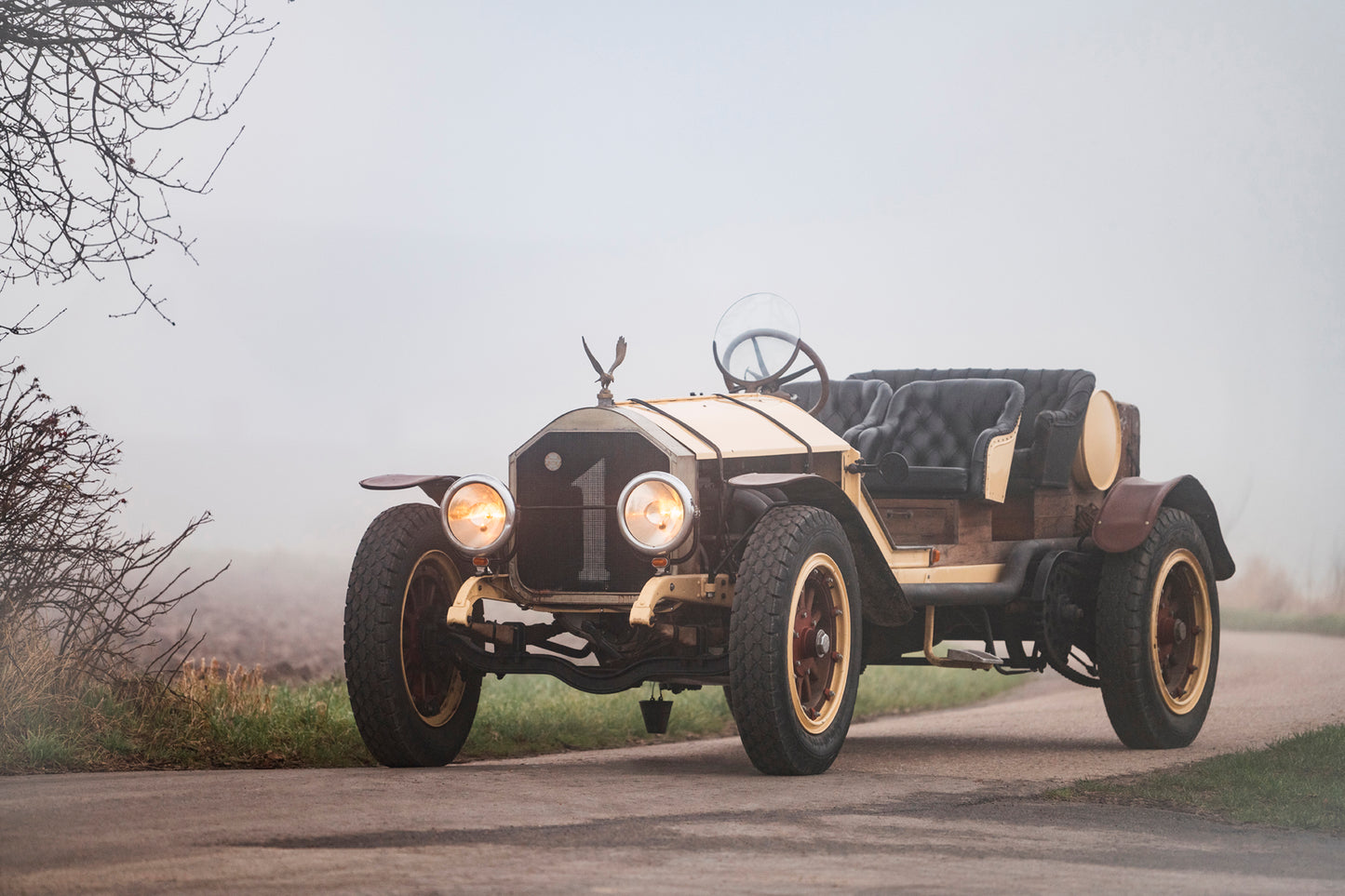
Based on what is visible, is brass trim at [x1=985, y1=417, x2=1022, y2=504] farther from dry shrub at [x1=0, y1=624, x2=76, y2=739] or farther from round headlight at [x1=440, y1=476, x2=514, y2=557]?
dry shrub at [x1=0, y1=624, x2=76, y2=739]

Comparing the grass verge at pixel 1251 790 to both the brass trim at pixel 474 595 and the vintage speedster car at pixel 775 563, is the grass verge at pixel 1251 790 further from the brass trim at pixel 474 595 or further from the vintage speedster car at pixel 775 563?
the brass trim at pixel 474 595

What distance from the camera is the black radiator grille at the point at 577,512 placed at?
7324 millimetres

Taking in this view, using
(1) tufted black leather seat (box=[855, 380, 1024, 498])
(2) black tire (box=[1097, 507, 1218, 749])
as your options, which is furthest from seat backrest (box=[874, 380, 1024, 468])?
(2) black tire (box=[1097, 507, 1218, 749])

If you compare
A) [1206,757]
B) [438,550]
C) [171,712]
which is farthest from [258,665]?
[1206,757]

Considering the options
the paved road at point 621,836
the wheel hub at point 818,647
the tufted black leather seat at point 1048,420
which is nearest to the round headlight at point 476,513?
the paved road at point 621,836

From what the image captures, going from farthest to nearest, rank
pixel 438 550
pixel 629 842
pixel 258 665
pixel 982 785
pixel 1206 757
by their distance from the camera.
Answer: pixel 258 665, pixel 1206 757, pixel 438 550, pixel 982 785, pixel 629 842

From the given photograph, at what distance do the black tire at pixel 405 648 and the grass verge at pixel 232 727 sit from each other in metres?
0.88

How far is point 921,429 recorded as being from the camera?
984 centimetres

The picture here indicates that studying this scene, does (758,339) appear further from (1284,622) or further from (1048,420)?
(1284,622)

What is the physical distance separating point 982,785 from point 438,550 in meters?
2.70

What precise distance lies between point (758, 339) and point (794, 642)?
6.97ft

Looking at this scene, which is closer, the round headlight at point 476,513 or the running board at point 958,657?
the round headlight at point 476,513

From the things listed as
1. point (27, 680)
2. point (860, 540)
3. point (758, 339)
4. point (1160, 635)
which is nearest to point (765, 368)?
point (758, 339)

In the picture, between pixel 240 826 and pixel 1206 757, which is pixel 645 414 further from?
Result: pixel 1206 757
